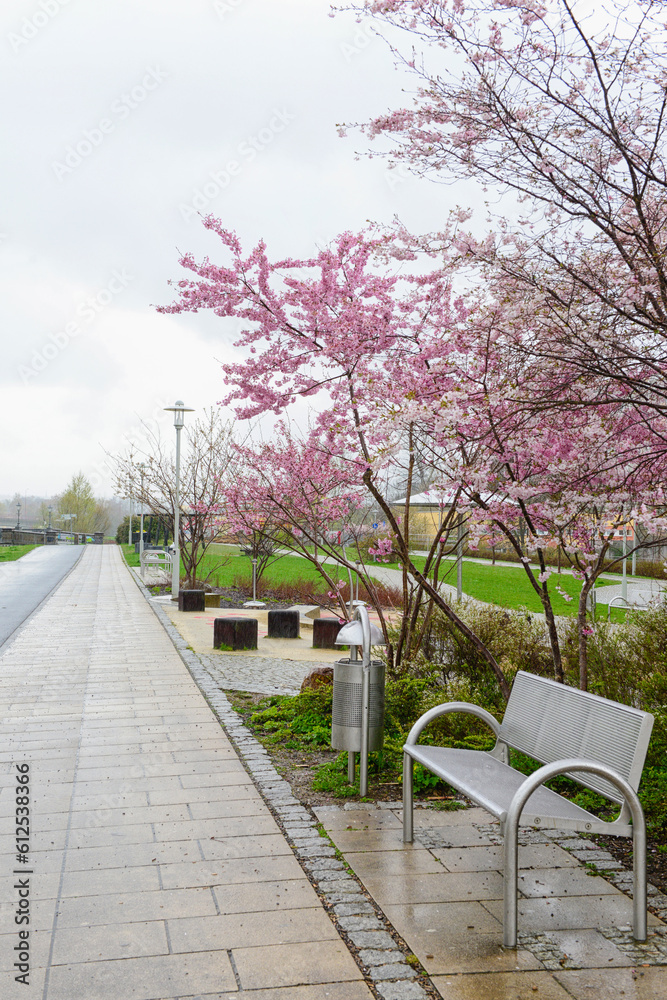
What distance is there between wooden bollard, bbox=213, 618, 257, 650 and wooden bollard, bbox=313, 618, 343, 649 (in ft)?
3.55

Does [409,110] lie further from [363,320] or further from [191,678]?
[191,678]

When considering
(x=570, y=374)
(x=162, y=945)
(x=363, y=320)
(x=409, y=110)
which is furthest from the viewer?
(x=363, y=320)

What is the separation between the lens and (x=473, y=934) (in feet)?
9.62

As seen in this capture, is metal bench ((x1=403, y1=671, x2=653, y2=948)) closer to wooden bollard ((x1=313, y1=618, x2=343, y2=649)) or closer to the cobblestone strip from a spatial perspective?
the cobblestone strip

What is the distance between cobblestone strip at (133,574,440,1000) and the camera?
2.62m

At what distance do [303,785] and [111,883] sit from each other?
1646 millimetres

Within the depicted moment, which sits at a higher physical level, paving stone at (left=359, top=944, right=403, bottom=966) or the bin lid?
the bin lid

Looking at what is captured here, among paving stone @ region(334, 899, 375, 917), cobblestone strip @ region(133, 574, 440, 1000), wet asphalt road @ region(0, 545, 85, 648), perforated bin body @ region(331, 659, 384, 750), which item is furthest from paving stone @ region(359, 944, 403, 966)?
wet asphalt road @ region(0, 545, 85, 648)

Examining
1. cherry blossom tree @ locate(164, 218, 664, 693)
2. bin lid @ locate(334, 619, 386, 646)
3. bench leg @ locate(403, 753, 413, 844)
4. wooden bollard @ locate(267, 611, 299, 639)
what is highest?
cherry blossom tree @ locate(164, 218, 664, 693)

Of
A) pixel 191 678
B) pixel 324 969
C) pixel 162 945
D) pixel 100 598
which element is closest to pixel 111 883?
pixel 162 945

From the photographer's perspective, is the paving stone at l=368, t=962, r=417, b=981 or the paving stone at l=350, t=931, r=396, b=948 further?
the paving stone at l=350, t=931, r=396, b=948

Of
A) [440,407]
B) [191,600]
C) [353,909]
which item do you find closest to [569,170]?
[440,407]

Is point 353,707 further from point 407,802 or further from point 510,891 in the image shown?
point 510,891

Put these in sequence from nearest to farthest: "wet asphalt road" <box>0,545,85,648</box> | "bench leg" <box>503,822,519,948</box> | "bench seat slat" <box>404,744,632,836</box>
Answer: "bench leg" <box>503,822,519,948</box>
"bench seat slat" <box>404,744,632,836</box>
"wet asphalt road" <box>0,545,85,648</box>
